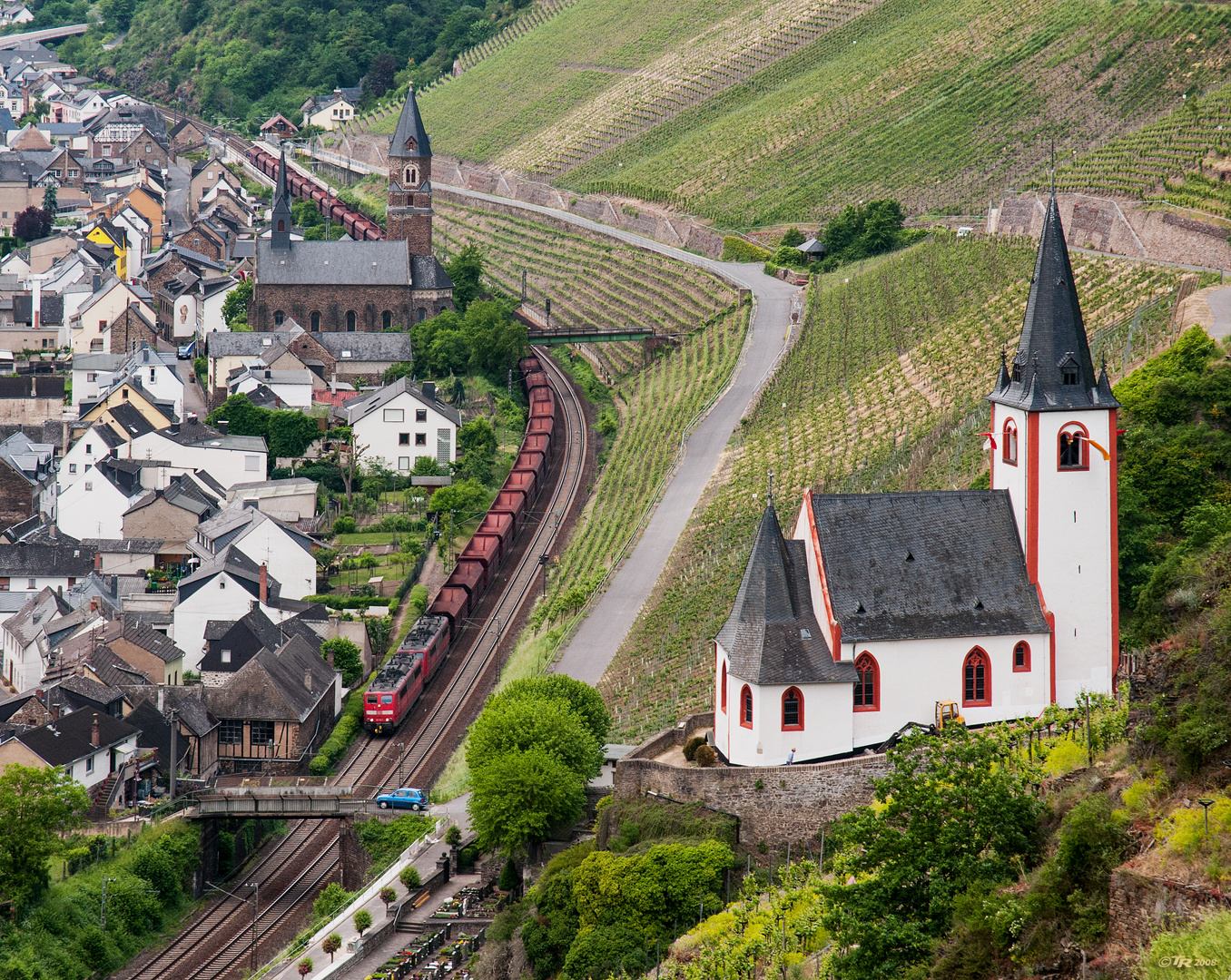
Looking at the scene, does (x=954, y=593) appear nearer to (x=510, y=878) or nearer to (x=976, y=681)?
(x=976, y=681)

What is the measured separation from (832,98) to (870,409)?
5628cm

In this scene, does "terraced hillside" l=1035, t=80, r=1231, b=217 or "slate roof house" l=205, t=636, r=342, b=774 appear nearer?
"slate roof house" l=205, t=636, r=342, b=774

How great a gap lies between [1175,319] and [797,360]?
Result: 26.3 m

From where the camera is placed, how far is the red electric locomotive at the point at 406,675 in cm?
6962

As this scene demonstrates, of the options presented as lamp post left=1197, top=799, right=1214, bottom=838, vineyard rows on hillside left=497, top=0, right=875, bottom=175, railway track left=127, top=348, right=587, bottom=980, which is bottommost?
railway track left=127, top=348, right=587, bottom=980

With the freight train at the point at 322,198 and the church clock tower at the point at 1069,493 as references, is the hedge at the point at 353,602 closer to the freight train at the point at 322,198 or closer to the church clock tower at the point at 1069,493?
the church clock tower at the point at 1069,493

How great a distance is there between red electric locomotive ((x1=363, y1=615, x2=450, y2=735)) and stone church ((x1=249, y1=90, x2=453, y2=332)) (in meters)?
49.0

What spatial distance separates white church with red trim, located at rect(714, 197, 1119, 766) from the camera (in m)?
48.6

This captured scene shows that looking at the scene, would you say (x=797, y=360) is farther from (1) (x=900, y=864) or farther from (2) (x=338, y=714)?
(1) (x=900, y=864)

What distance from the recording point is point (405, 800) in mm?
62875

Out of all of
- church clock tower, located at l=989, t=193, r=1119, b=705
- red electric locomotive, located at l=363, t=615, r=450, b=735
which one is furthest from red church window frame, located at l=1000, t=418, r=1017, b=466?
red electric locomotive, located at l=363, t=615, r=450, b=735

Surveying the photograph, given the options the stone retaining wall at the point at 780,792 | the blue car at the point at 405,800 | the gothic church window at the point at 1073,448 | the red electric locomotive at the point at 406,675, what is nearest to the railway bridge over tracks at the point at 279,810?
the blue car at the point at 405,800

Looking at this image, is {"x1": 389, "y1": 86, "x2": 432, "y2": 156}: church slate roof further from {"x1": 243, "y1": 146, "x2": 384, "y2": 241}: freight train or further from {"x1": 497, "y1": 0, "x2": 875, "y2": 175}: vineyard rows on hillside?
{"x1": 497, "y1": 0, "x2": 875, "y2": 175}: vineyard rows on hillside

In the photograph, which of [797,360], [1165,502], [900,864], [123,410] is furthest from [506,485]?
[900,864]
